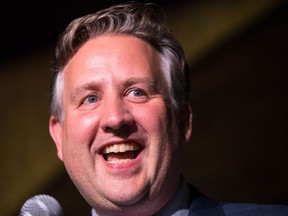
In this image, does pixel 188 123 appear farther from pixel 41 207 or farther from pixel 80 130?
pixel 41 207

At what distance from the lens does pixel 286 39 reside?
6.61 ft

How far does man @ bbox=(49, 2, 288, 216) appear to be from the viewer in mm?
1331

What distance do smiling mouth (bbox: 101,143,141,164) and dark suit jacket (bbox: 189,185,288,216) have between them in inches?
8.0

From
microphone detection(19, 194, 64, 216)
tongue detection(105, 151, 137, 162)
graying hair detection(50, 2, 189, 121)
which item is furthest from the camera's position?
graying hair detection(50, 2, 189, 121)

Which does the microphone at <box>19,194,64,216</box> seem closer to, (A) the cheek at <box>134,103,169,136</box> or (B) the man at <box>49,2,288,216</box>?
(B) the man at <box>49,2,288,216</box>

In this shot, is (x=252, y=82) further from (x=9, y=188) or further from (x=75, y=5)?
(x=9, y=188)

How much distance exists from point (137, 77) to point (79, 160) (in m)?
0.25

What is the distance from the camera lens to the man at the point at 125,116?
1.33 m

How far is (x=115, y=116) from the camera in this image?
4.25 ft

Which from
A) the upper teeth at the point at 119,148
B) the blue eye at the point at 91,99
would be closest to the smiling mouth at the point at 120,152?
the upper teeth at the point at 119,148

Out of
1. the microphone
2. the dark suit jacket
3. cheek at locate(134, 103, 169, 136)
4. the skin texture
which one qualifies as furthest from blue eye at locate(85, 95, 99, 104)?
the dark suit jacket

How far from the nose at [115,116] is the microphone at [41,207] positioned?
0.21 metres

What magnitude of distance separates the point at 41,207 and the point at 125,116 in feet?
0.92

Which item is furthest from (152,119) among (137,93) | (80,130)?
(80,130)
